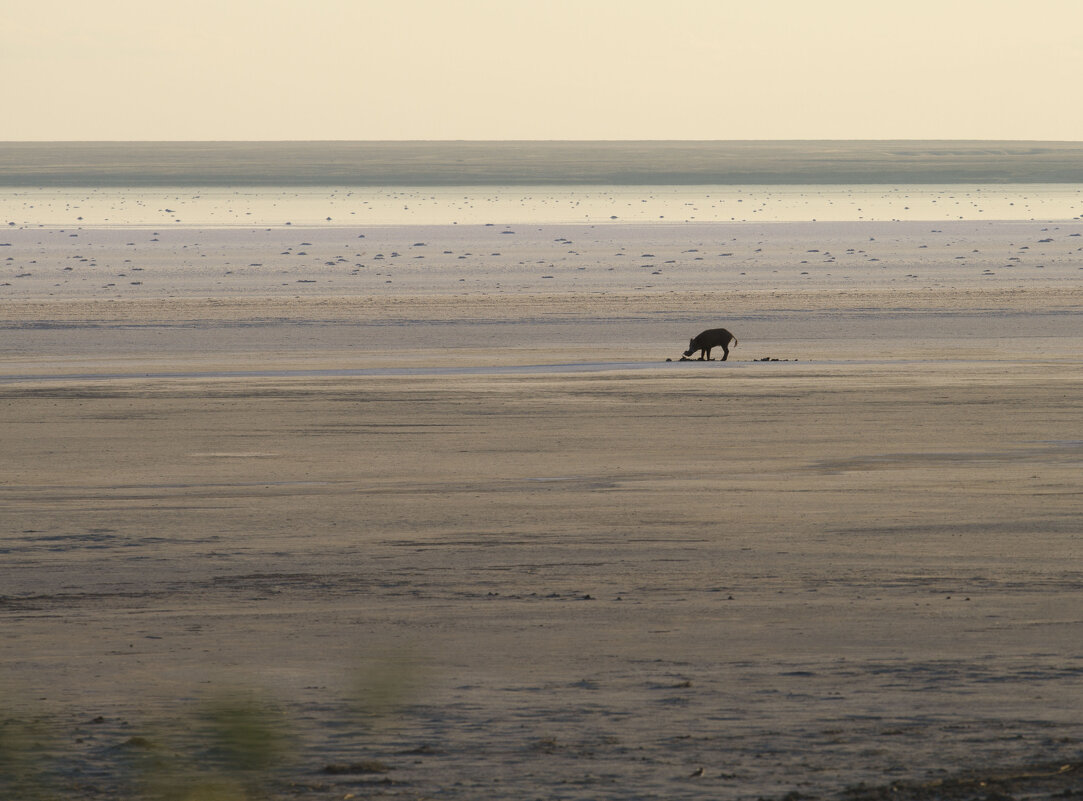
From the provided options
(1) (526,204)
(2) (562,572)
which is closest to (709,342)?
(2) (562,572)

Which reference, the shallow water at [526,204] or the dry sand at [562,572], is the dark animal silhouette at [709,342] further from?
the shallow water at [526,204]

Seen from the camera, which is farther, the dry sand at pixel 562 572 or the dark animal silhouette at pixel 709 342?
the dark animal silhouette at pixel 709 342

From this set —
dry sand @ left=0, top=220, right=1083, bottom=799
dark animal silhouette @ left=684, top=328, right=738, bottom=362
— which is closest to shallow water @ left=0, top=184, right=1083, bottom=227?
dark animal silhouette @ left=684, top=328, right=738, bottom=362

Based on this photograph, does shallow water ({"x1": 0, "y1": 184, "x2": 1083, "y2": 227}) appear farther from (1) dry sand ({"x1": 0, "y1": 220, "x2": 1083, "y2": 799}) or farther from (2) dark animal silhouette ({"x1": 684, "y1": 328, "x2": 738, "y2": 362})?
(1) dry sand ({"x1": 0, "y1": 220, "x2": 1083, "y2": 799})

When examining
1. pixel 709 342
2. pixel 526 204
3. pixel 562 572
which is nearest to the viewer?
pixel 562 572

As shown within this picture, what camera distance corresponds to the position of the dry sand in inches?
293

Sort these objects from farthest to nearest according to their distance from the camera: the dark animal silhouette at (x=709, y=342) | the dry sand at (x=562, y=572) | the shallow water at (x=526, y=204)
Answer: the shallow water at (x=526, y=204)
the dark animal silhouette at (x=709, y=342)
the dry sand at (x=562, y=572)

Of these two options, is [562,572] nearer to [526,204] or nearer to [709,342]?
[709,342]

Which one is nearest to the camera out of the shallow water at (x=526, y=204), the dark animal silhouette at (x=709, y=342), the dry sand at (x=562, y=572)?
the dry sand at (x=562, y=572)

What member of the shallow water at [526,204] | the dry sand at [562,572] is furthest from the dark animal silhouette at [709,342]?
the shallow water at [526,204]

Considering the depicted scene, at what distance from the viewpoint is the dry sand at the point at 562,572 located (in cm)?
744

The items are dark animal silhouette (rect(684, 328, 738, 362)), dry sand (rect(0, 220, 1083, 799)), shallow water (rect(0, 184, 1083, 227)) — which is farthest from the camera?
shallow water (rect(0, 184, 1083, 227))

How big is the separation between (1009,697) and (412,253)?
55.1 meters

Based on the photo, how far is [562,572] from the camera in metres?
11.7
